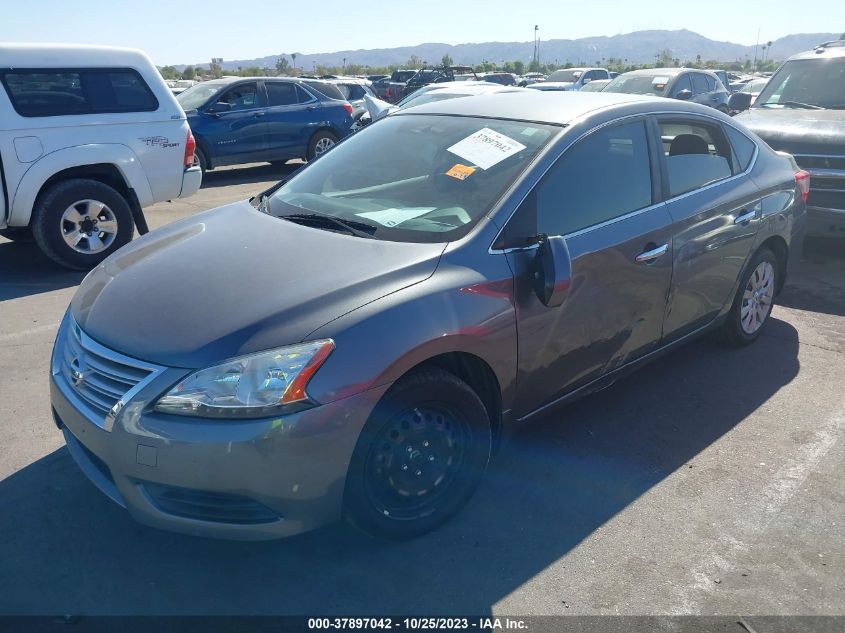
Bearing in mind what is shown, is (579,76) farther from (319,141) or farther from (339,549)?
(339,549)

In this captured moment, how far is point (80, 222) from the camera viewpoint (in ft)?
22.9

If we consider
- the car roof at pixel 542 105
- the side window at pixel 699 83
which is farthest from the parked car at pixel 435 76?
the car roof at pixel 542 105

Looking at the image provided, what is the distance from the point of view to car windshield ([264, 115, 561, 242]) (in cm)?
346

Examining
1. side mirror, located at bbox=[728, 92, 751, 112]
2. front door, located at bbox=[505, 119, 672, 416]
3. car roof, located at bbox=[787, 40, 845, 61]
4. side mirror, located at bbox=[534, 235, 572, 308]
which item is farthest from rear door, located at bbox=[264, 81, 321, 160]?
side mirror, located at bbox=[534, 235, 572, 308]

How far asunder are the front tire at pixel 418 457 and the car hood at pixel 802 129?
18.9 ft

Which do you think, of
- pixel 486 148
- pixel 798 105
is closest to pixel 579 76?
pixel 798 105

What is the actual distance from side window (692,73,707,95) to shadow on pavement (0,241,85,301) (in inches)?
497

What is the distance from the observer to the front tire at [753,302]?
4.97 m

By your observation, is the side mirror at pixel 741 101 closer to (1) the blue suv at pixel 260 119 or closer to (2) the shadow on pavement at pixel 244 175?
(1) the blue suv at pixel 260 119

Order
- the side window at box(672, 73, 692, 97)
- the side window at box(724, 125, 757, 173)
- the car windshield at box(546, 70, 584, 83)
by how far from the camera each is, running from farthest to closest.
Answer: the car windshield at box(546, 70, 584, 83) < the side window at box(672, 73, 692, 97) < the side window at box(724, 125, 757, 173)

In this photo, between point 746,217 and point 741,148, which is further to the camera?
point 741,148

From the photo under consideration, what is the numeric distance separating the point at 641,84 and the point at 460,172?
11749mm

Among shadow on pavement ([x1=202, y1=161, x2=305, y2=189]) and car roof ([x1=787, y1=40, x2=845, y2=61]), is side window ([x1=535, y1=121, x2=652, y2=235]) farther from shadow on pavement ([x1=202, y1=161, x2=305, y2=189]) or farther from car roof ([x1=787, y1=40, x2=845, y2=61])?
shadow on pavement ([x1=202, y1=161, x2=305, y2=189])

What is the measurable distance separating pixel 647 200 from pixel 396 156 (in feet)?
4.37
